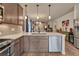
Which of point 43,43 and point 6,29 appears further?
point 43,43

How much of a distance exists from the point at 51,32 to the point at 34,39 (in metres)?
0.82

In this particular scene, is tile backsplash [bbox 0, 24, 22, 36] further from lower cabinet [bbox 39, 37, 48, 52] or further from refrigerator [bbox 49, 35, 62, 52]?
refrigerator [bbox 49, 35, 62, 52]

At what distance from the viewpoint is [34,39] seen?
5207 millimetres

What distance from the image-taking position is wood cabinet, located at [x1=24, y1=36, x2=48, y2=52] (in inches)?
203

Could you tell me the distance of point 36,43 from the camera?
5.20 metres

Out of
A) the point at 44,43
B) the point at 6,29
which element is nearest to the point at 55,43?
the point at 44,43

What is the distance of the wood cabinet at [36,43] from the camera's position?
203 inches

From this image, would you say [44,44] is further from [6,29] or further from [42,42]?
[6,29]

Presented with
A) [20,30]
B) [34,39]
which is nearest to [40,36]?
[34,39]

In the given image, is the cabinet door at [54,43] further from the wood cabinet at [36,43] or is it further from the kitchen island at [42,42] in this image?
the wood cabinet at [36,43]

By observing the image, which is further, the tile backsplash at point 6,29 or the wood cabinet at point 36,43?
the wood cabinet at point 36,43

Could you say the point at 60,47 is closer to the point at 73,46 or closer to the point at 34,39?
the point at 73,46

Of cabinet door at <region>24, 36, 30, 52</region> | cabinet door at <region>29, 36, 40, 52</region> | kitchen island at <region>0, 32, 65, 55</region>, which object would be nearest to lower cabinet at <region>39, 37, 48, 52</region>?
kitchen island at <region>0, 32, 65, 55</region>

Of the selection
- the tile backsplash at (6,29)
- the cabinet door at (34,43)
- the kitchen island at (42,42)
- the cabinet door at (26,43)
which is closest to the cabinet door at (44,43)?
the kitchen island at (42,42)
